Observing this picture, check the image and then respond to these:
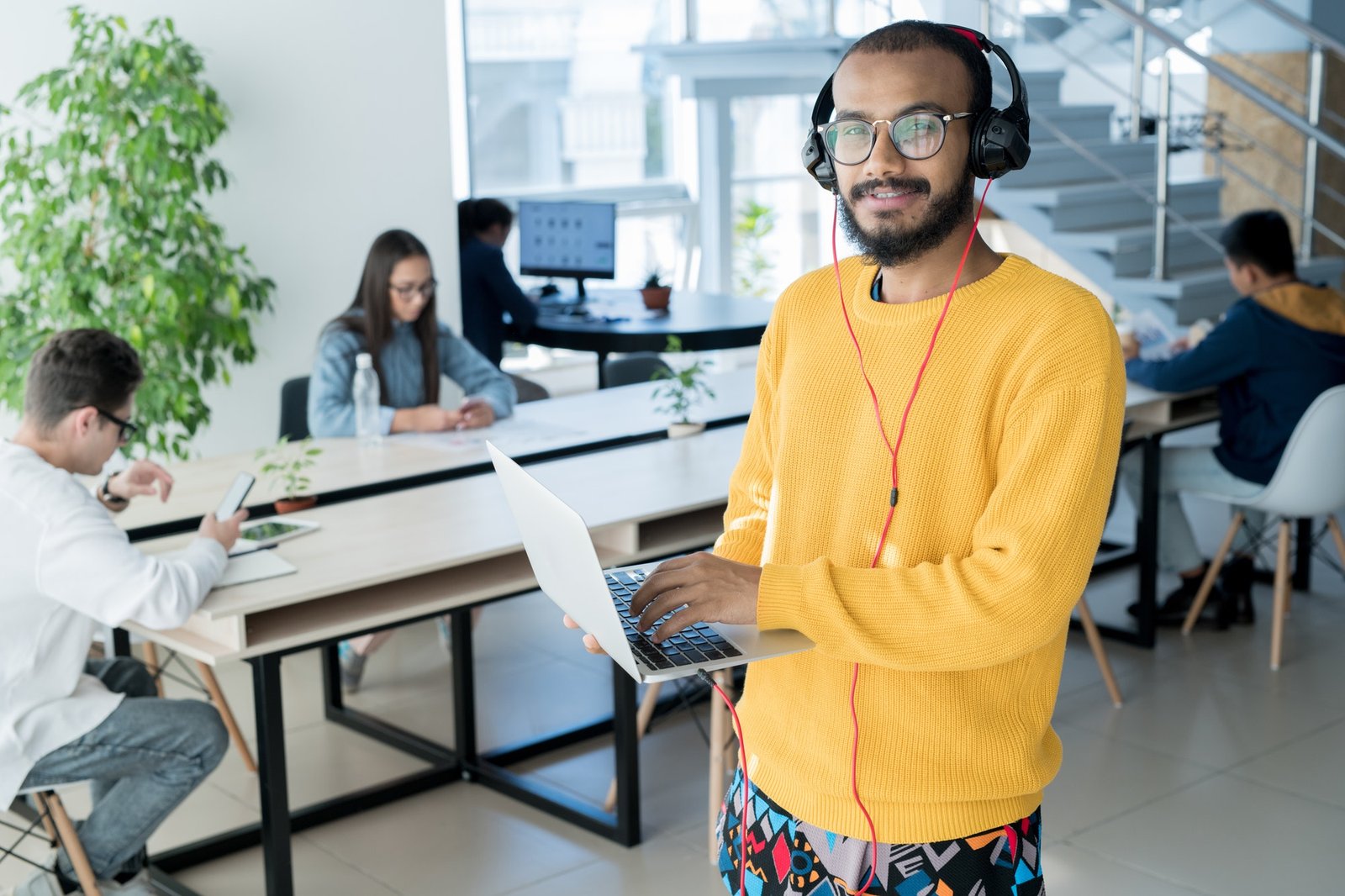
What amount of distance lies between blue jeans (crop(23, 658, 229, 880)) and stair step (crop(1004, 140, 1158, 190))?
408cm

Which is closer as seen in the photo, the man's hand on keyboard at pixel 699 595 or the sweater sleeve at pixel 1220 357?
the man's hand on keyboard at pixel 699 595

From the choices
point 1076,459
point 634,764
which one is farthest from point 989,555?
point 634,764

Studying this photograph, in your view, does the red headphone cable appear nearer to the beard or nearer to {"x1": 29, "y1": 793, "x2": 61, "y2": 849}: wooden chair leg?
the beard

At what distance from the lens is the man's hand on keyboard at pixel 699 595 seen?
1286mm

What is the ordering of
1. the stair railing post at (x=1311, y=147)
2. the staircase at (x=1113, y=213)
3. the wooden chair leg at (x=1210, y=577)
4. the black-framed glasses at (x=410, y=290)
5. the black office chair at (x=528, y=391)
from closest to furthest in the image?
1. the black-framed glasses at (x=410, y=290)
2. the wooden chair leg at (x=1210, y=577)
3. the stair railing post at (x=1311, y=147)
4. the staircase at (x=1113, y=213)
5. the black office chair at (x=528, y=391)

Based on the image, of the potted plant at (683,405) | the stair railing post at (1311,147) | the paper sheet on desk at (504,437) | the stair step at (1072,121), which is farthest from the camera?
the stair step at (1072,121)

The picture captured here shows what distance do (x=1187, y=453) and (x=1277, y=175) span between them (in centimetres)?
328

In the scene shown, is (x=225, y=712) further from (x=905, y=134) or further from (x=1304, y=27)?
(x=1304, y=27)

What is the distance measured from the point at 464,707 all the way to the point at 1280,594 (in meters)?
2.26

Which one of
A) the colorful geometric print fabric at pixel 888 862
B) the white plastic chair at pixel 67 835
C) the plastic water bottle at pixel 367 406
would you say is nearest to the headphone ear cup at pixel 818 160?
the colorful geometric print fabric at pixel 888 862

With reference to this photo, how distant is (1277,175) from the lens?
6.91 metres

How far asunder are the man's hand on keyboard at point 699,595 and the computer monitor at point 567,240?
5.01m

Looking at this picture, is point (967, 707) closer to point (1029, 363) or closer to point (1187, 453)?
point (1029, 363)

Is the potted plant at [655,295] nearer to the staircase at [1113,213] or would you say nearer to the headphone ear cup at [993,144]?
the staircase at [1113,213]
